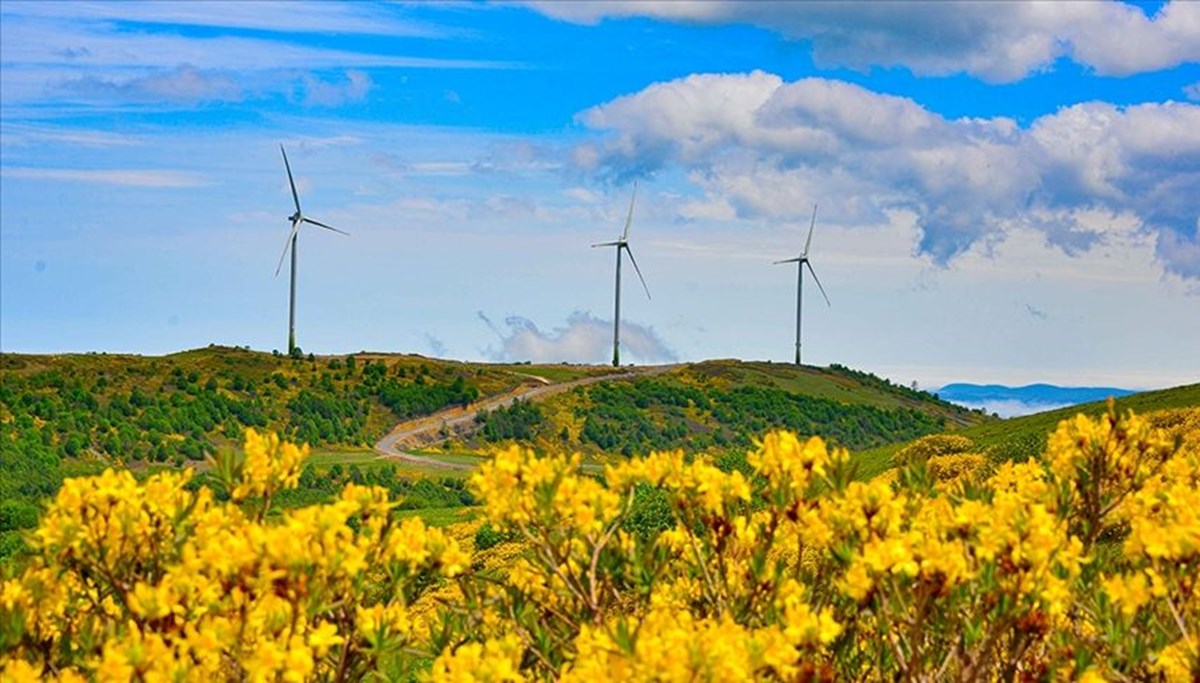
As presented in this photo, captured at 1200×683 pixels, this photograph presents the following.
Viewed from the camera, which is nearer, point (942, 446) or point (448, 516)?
point (942, 446)

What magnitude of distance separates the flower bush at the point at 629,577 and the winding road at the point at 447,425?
10406 cm

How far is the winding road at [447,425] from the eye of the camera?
400 feet

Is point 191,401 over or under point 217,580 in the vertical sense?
over

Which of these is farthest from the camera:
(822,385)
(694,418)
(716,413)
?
(822,385)

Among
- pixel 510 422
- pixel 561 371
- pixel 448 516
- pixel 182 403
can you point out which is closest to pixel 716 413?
pixel 561 371

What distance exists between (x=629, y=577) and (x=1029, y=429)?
4573 centimetres

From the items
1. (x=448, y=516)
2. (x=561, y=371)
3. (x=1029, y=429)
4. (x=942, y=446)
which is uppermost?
(x=561, y=371)

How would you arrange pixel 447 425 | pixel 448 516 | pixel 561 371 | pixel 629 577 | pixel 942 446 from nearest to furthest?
pixel 629 577 < pixel 942 446 < pixel 448 516 < pixel 447 425 < pixel 561 371

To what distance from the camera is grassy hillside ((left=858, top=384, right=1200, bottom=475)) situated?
42.2 m

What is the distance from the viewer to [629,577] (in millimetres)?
9320

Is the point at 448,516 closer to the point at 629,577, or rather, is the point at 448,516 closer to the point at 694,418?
the point at 629,577

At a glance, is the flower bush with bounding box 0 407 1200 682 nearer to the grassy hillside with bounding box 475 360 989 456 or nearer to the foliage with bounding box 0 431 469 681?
the foliage with bounding box 0 431 469 681

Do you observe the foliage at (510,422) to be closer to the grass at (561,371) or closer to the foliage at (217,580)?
the grass at (561,371)

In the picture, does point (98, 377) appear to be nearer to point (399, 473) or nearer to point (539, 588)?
point (399, 473)
